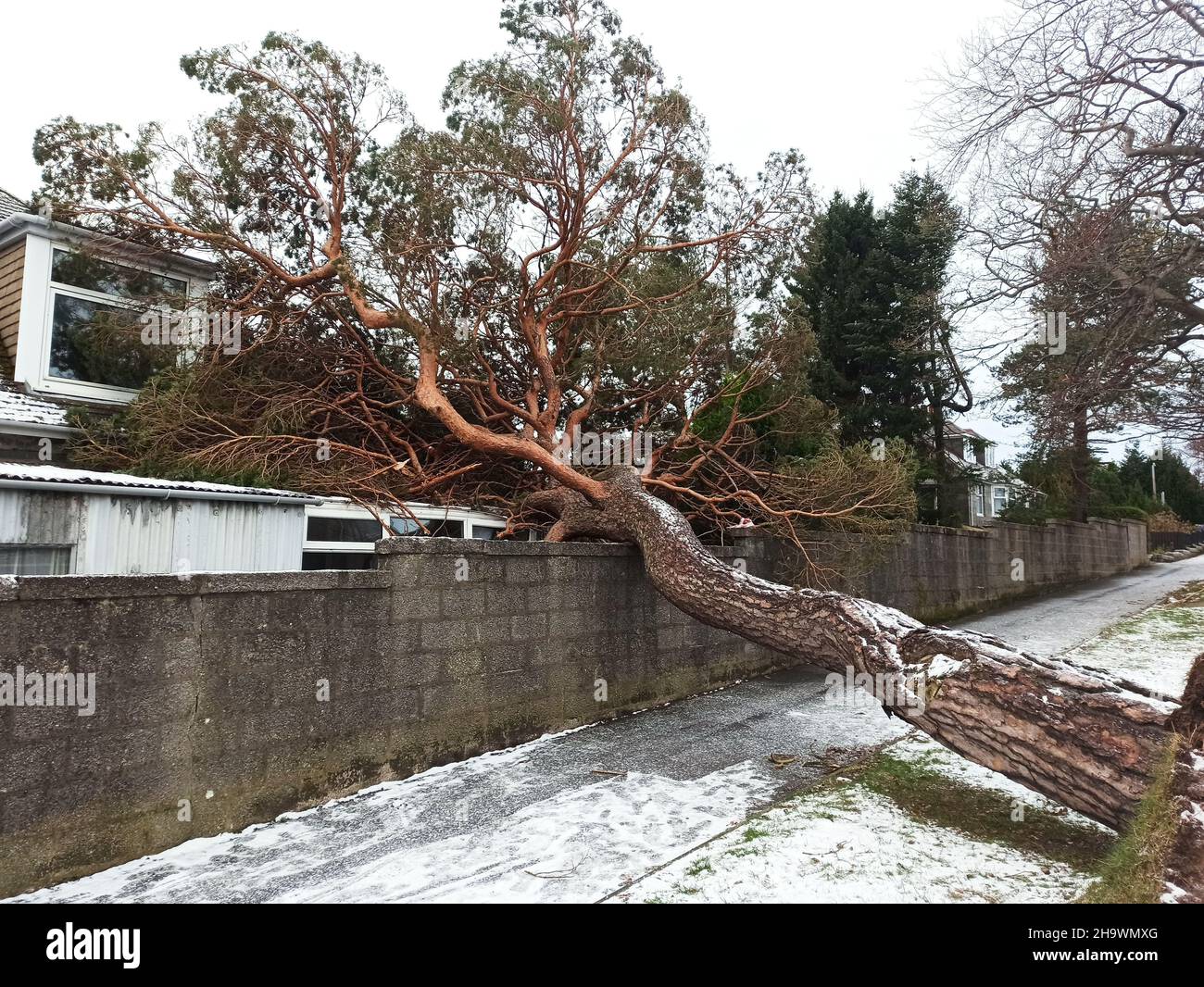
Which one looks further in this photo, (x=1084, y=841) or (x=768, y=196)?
(x=768, y=196)

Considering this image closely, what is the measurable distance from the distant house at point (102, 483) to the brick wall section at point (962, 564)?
4.75m

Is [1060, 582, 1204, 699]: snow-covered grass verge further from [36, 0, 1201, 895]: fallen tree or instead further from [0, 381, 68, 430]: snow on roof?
[0, 381, 68, 430]: snow on roof

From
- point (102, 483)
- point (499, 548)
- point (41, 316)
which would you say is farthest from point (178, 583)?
point (41, 316)

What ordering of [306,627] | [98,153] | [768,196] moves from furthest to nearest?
[768,196]
[98,153]
[306,627]

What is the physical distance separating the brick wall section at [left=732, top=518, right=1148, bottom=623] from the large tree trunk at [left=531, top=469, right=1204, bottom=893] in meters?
2.90

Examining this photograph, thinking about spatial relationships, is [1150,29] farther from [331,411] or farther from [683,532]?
[331,411]

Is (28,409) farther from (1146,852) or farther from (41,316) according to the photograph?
(1146,852)

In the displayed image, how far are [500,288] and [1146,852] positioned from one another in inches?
317

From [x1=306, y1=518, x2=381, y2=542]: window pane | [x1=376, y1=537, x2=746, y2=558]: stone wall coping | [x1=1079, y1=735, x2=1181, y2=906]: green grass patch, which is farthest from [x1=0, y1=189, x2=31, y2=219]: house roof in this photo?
[x1=1079, y1=735, x2=1181, y2=906]: green grass patch

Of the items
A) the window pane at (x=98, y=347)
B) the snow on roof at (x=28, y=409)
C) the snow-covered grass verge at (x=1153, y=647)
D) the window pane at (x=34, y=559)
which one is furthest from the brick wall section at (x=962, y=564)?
the snow on roof at (x=28, y=409)

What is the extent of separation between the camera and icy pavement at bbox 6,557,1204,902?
3.25 m

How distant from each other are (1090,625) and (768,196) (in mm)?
8523

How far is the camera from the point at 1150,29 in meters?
6.48
